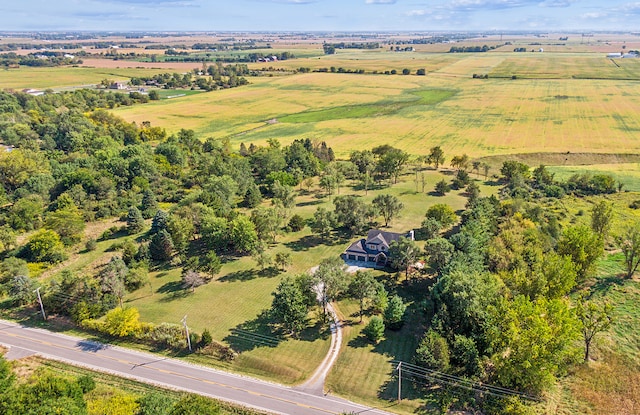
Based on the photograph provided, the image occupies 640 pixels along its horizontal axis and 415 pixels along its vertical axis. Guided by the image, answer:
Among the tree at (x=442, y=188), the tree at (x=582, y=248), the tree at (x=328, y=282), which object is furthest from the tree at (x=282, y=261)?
the tree at (x=442, y=188)

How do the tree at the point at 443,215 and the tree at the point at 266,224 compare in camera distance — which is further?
the tree at the point at 443,215

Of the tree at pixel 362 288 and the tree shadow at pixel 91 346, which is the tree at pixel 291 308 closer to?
the tree at pixel 362 288

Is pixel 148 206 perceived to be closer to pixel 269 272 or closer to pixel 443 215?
pixel 269 272

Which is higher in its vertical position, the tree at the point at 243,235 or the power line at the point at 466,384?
the tree at the point at 243,235

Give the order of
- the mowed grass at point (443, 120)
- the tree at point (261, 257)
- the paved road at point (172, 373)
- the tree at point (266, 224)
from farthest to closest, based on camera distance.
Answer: the mowed grass at point (443, 120), the tree at point (266, 224), the tree at point (261, 257), the paved road at point (172, 373)

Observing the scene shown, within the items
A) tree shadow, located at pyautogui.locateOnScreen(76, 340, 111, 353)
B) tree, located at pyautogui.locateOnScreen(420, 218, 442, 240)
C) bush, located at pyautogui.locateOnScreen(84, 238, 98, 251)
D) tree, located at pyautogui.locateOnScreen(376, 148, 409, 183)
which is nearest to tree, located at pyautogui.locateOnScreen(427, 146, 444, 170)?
tree, located at pyautogui.locateOnScreen(376, 148, 409, 183)

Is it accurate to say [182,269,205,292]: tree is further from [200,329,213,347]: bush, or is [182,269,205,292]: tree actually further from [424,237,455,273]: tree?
[424,237,455,273]: tree
